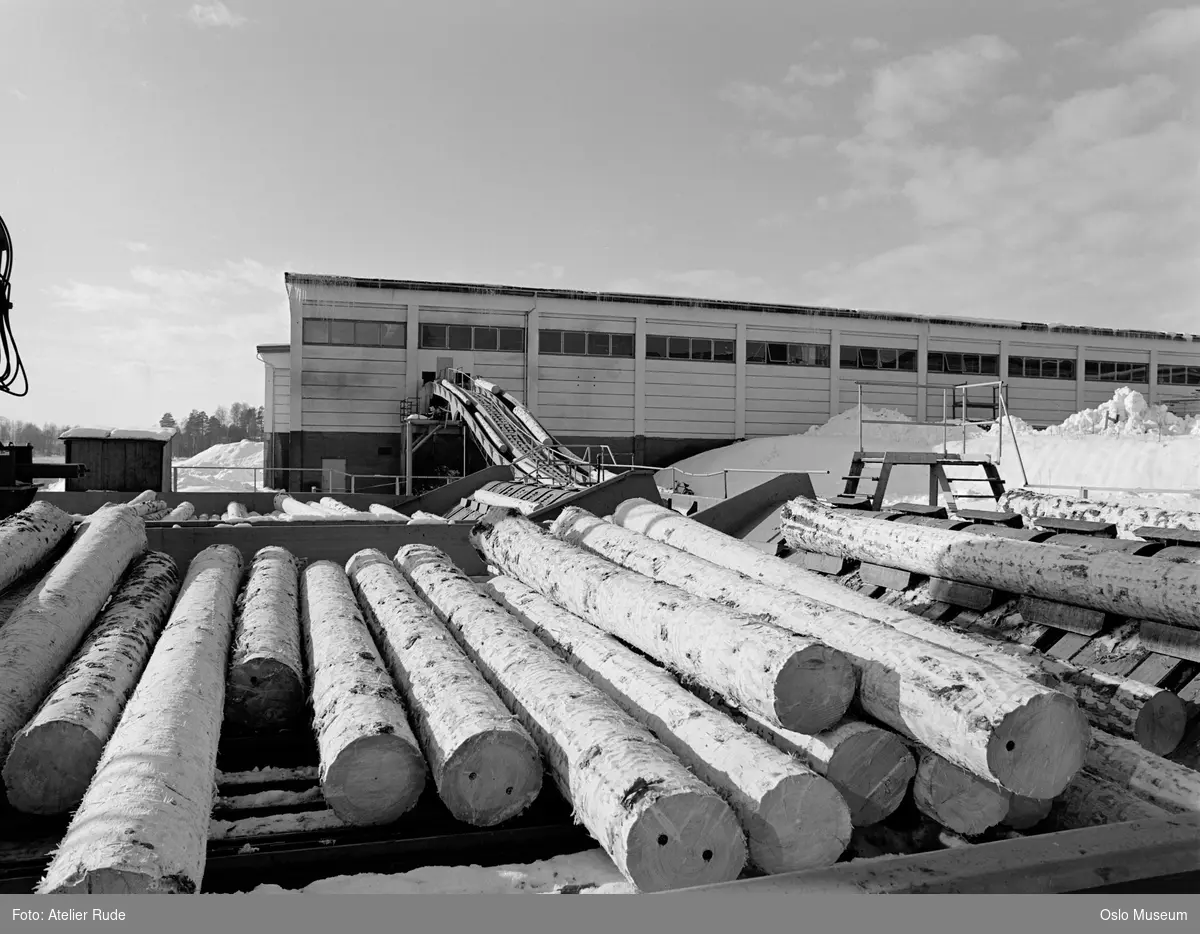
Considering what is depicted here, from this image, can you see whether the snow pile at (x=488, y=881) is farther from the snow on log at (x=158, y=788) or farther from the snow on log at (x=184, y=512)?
the snow on log at (x=184, y=512)

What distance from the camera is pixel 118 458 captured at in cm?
1560

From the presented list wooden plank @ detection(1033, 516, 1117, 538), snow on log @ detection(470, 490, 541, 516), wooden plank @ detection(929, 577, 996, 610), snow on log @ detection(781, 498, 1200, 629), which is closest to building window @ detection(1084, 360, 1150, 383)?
snow on log @ detection(470, 490, 541, 516)

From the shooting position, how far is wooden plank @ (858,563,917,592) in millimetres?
6469

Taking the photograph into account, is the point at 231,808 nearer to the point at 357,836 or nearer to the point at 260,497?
the point at 357,836

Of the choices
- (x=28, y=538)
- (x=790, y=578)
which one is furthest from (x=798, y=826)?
(x=28, y=538)

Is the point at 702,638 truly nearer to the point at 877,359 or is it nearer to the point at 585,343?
the point at 585,343

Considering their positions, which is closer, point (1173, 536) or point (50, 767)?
point (50, 767)

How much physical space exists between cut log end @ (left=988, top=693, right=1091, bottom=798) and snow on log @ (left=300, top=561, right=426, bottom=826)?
93.2 inches

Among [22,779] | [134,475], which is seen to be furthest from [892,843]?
[134,475]

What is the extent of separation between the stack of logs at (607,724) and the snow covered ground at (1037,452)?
28.3 ft

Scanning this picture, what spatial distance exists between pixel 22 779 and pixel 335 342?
25927 millimetres

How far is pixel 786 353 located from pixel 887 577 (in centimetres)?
2627

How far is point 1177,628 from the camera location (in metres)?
4.65

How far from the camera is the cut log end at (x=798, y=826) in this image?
3113 millimetres
